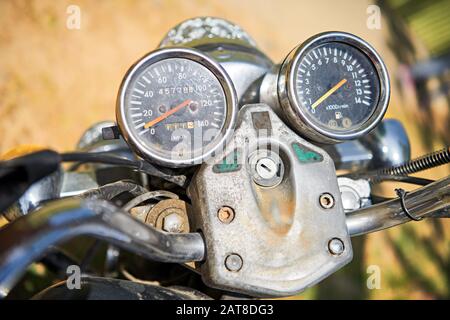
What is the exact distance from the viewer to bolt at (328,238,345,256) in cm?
113

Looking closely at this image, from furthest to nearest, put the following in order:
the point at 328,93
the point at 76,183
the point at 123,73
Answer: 1. the point at 123,73
2. the point at 76,183
3. the point at 328,93

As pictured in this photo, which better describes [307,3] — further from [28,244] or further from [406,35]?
[28,244]

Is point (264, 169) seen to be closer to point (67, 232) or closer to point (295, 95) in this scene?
point (295, 95)

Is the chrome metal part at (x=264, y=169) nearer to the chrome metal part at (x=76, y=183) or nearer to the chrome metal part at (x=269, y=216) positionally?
the chrome metal part at (x=269, y=216)

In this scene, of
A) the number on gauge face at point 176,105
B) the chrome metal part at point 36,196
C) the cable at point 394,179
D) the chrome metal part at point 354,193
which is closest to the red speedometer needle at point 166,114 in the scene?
the number on gauge face at point 176,105

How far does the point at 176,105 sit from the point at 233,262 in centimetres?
42

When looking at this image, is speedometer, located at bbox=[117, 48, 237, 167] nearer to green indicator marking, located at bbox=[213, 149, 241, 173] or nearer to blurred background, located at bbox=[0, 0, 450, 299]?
green indicator marking, located at bbox=[213, 149, 241, 173]

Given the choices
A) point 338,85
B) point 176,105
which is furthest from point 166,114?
point 338,85

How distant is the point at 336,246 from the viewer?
1.13 meters

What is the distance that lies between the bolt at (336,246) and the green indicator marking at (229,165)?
0.27 metres

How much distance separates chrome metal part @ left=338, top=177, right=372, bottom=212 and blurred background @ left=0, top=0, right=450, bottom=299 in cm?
124

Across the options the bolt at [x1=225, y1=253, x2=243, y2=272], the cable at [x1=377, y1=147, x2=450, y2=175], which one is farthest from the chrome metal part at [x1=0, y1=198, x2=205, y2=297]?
the cable at [x1=377, y1=147, x2=450, y2=175]
